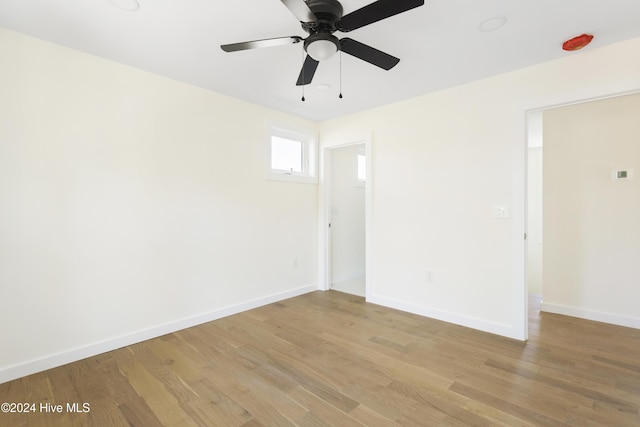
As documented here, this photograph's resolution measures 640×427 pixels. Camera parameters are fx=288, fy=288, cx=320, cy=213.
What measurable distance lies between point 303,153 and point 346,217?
1.35 m

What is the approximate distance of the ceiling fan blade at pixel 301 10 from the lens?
4.81ft

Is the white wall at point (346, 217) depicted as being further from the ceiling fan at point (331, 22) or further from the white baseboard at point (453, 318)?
the ceiling fan at point (331, 22)

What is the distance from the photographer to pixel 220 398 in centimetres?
194

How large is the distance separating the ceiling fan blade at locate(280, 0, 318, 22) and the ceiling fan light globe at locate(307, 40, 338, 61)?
123mm

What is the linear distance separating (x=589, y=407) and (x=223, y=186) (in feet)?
11.7

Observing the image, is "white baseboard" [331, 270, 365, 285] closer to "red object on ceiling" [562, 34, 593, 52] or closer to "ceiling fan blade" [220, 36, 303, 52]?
"ceiling fan blade" [220, 36, 303, 52]

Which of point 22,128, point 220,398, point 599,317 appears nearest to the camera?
point 220,398

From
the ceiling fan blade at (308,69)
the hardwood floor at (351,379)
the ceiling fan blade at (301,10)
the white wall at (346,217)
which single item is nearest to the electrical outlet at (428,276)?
the hardwood floor at (351,379)

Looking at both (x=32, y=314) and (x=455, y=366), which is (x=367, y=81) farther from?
(x=32, y=314)

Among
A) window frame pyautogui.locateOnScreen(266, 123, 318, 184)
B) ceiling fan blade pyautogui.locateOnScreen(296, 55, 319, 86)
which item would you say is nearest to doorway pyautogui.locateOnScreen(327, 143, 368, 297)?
window frame pyautogui.locateOnScreen(266, 123, 318, 184)

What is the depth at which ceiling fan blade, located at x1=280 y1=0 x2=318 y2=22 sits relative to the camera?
1.47m

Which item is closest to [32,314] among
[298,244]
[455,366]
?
[298,244]

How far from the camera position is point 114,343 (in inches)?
102

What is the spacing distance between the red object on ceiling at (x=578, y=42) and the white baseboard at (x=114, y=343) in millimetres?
3923
